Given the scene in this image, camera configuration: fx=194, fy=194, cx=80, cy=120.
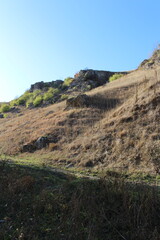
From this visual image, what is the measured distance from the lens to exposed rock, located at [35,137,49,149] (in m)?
17.4

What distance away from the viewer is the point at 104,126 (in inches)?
646

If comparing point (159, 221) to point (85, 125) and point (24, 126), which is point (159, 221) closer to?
point (85, 125)

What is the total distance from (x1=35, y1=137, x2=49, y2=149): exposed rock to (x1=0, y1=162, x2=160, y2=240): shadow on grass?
12141 mm

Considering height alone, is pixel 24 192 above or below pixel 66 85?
below

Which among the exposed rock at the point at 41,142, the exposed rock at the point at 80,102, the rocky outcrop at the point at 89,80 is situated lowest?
the exposed rock at the point at 41,142

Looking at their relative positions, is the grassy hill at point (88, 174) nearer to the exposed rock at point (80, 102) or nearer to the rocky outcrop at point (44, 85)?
the exposed rock at point (80, 102)

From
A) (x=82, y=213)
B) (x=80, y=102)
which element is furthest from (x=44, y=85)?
(x=82, y=213)

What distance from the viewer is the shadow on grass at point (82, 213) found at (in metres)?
3.37

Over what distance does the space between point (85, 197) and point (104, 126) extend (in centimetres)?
1209

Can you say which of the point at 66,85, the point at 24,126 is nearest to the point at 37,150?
the point at 24,126

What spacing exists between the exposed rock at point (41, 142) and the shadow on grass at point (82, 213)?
12.1 meters

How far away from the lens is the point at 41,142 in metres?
17.6

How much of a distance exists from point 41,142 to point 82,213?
14.1 meters

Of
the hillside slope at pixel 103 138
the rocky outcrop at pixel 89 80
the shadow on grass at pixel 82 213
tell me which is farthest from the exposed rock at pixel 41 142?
the rocky outcrop at pixel 89 80
